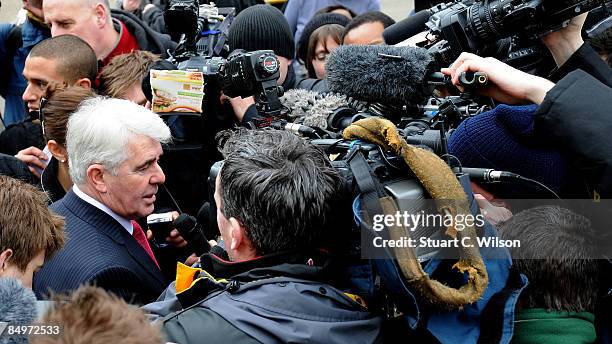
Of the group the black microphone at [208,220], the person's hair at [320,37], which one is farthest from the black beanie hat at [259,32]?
the black microphone at [208,220]

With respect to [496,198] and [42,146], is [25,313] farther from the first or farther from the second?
[42,146]

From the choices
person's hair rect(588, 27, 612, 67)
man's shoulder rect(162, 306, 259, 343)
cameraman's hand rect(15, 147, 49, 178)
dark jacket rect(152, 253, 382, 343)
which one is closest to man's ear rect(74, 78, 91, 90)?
cameraman's hand rect(15, 147, 49, 178)

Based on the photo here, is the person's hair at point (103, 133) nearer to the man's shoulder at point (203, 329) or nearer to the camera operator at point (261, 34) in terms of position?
the man's shoulder at point (203, 329)

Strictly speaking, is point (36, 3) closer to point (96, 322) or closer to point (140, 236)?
point (140, 236)

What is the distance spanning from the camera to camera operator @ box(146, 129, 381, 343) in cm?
181

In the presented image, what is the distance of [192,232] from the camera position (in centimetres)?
306

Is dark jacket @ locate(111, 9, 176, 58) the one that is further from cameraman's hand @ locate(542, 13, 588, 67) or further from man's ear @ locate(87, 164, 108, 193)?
cameraman's hand @ locate(542, 13, 588, 67)

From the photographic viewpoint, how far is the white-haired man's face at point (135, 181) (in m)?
2.89

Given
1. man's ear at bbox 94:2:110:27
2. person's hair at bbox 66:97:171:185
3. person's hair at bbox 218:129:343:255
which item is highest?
person's hair at bbox 218:129:343:255

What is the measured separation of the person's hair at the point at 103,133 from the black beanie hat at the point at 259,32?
1332 mm

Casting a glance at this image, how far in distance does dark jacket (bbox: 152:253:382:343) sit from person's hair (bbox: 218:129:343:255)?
0.22 ft

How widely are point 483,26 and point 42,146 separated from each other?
2393 mm

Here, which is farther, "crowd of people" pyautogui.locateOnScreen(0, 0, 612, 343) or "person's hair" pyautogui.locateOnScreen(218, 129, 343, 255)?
"person's hair" pyautogui.locateOnScreen(218, 129, 343, 255)

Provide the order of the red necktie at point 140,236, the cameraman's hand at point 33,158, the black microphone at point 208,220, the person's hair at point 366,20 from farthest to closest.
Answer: the person's hair at point 366,20 < the cameraman's hand at point 33,158 < the red necktie at point 140,236 < the black microphone at point 208,220
